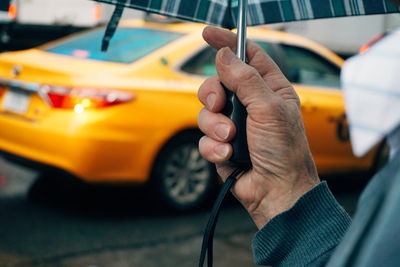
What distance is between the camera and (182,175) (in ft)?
17.6

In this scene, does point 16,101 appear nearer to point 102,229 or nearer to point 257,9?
point 102,229

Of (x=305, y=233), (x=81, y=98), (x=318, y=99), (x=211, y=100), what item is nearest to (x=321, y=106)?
(x=318, y=99)

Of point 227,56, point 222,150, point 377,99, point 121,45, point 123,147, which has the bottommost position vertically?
point 123,147

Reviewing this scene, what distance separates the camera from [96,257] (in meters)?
4.23

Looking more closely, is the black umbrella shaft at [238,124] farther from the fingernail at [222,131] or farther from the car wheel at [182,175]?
the car wheel at [182,175]

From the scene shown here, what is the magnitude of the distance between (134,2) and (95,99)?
319cm

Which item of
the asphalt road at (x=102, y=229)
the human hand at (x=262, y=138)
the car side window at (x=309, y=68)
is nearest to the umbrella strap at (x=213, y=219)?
the human hand at (x=262, y=138)

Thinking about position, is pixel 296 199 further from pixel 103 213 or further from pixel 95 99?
pixel 103 213

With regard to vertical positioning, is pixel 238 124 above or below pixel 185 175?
above

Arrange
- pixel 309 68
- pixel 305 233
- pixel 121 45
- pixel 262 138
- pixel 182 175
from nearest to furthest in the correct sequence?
pixel 305 233 < pixel 262 138 < pixel 182 175 < pixel 121 45 < pixel 309 68

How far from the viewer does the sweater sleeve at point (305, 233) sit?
1201 millimetres

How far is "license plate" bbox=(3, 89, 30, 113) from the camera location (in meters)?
5.09

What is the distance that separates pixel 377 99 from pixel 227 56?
694 mm

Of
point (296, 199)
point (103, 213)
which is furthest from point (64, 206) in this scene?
point (296, 199)
